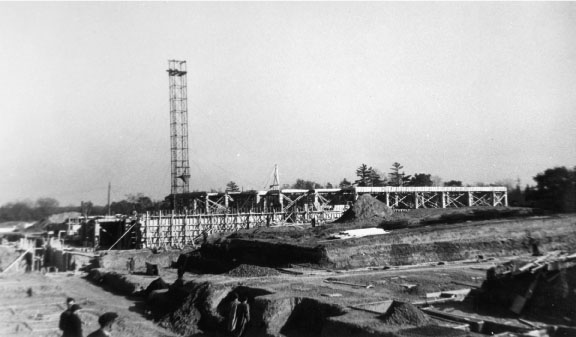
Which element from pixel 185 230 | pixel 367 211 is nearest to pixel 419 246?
pixel 367 211

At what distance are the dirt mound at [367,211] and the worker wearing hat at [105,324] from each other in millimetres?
19878

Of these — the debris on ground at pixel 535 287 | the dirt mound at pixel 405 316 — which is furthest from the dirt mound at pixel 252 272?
the dirt mound at pixel 405 316

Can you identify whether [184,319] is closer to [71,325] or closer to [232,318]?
[232,318]

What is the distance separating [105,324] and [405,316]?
992 cm

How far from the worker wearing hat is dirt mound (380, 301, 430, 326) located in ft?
28.2

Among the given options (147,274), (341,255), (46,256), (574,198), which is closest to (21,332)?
(147,274)

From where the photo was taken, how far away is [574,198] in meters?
35.4

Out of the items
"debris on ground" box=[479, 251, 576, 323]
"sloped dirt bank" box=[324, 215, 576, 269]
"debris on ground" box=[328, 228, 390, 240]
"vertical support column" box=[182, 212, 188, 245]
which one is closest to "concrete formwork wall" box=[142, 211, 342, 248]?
"vertical support column" box=[182, 212, 188, 245]

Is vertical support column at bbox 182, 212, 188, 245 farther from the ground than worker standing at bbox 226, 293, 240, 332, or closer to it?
farther from the ground

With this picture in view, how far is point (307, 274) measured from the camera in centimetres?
1917

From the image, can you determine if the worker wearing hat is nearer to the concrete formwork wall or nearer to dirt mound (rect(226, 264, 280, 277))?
dirt mound (rect(226, 264, 280, 277))

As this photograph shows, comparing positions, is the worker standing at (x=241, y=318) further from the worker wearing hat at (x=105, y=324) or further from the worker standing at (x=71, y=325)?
the worker standing at (x=71, y=325)

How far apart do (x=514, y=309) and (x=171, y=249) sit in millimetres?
25676

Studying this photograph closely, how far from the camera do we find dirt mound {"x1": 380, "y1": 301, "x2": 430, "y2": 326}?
31.5ft
